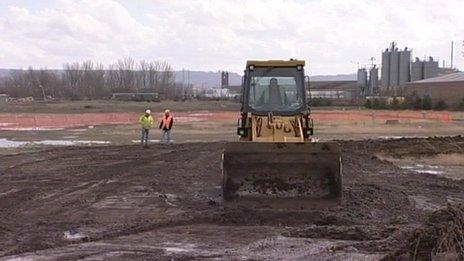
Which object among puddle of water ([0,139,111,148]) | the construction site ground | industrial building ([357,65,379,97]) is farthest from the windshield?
industrial building ([357,65,379,97])

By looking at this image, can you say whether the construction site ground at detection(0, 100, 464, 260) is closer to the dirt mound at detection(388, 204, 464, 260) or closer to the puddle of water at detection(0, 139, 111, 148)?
the dirt mound at detection(388, 204, 464, 260)

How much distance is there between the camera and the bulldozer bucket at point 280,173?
12.6 meters

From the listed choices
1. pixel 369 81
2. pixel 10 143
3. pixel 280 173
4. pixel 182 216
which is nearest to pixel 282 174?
pixel 280 173

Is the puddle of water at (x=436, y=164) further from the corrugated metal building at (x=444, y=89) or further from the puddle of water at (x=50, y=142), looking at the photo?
the corrugated metal building at (x=444, y=89)

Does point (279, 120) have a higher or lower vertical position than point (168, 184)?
higher

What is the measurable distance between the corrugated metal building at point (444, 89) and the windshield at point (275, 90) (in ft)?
223

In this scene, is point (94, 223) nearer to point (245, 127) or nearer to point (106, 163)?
point (245, 127)

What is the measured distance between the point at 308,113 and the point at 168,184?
4.20m

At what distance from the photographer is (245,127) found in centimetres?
1481

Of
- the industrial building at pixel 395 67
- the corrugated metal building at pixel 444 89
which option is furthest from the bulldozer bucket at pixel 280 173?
the industrial building at pixel 395 67

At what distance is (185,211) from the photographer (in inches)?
502

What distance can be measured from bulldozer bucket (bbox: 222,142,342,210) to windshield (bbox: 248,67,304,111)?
221 cm

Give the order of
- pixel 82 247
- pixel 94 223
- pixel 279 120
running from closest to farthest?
pixel 82 247
pixel 94 223
pixel 279 120

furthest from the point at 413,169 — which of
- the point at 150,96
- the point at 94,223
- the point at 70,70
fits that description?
the point at 70,70
